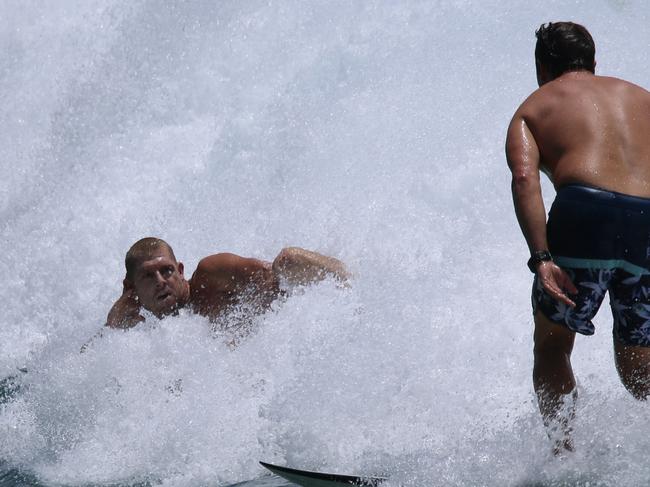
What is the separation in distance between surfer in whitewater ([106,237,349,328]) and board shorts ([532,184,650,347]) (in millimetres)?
2153

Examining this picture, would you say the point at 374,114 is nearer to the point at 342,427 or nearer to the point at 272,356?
the point at 272,356

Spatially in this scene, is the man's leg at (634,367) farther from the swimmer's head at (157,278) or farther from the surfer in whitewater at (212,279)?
the swimmer's head at (157,278)

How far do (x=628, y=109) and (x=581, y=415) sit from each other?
44.0 inches

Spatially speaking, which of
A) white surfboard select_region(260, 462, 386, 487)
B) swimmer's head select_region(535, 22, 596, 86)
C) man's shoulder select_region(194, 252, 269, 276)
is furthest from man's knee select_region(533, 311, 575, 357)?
man's shoulder select_region(194, 252, 269, 276)

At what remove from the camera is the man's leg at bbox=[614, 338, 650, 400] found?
3871 mm

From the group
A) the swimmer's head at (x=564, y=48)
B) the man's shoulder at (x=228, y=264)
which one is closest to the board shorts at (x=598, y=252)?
the swimmer's head at (x=564, y=48)

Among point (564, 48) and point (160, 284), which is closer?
point (564, 48)

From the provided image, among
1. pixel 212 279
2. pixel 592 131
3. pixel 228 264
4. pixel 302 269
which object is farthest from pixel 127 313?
pixel 592 131

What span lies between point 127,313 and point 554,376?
9.82 feet

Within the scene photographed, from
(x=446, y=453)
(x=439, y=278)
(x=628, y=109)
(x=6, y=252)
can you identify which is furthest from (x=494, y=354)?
(x=6, y=252)

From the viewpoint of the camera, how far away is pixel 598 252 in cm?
371

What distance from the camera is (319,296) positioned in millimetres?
5621

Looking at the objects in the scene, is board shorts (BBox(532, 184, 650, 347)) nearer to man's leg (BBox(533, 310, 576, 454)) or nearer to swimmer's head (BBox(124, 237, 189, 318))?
man's leg (BBox(533, 310, 576, 454))

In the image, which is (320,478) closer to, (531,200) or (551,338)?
(551,338)
